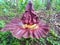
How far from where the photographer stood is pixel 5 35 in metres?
2.94

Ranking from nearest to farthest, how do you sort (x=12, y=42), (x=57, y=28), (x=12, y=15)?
(x=12, y=42) < (x=57, y=28) < (x=12, y=15)

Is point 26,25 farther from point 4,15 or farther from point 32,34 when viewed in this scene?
point 4,15

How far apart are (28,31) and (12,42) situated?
0.37 meters

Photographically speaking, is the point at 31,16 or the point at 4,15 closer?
the point at 31,16

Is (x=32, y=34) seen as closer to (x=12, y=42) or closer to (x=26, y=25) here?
(x=26, y=25)

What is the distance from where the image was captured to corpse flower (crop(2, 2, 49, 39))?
102 inches

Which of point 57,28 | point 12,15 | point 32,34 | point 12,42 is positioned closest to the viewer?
point 32,34

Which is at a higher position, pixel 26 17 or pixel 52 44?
pixel 26 17

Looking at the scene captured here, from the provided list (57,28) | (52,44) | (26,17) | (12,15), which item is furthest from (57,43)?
(12,15)

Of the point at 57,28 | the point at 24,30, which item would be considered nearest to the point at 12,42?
the point at 24,30

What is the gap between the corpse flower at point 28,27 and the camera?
8.50 ft

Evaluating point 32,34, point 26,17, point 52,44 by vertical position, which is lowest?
point 52,44

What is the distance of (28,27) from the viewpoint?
8.82 ft

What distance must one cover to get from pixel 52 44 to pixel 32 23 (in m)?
0.47
